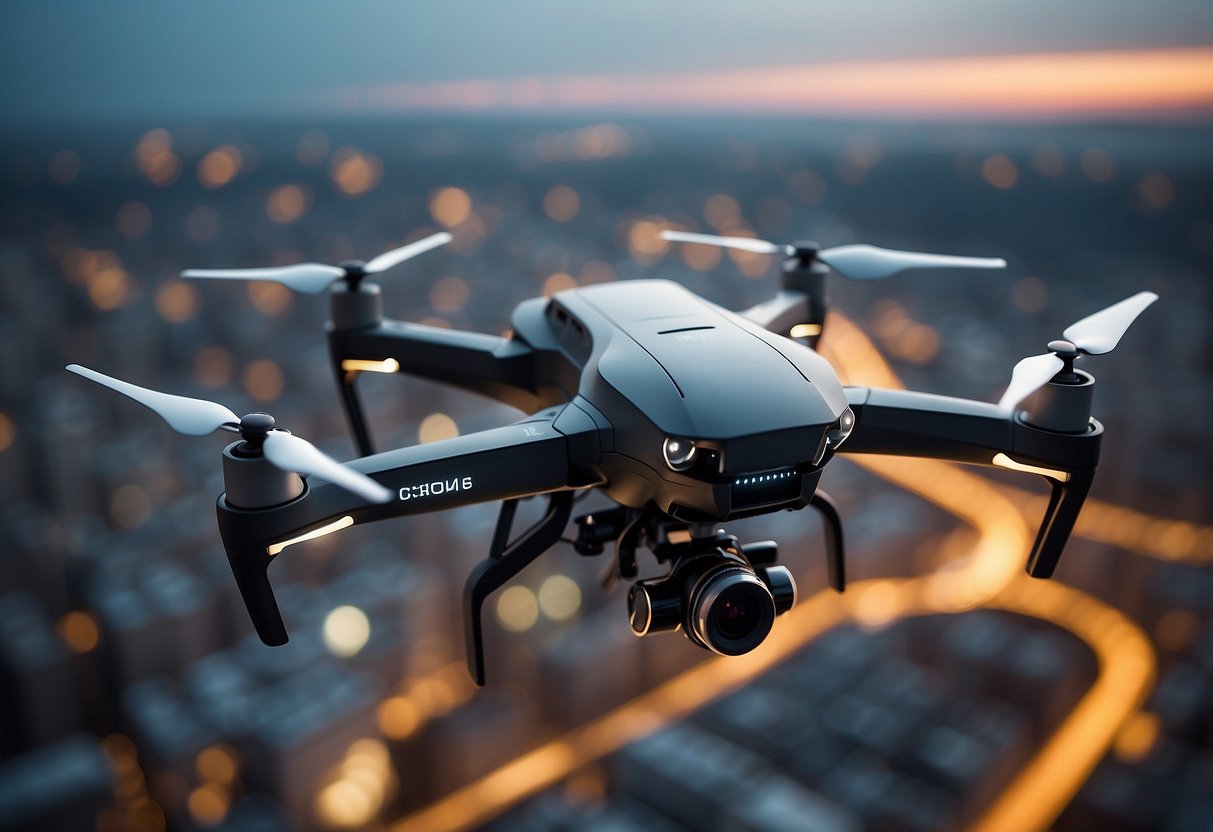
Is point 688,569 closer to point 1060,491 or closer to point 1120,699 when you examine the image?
point 1060,491

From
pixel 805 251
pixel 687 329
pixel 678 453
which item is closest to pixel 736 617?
pixel 678 453

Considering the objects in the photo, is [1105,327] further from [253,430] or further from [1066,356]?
[253,430]

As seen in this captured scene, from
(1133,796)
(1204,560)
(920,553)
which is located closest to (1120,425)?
(1204,560)

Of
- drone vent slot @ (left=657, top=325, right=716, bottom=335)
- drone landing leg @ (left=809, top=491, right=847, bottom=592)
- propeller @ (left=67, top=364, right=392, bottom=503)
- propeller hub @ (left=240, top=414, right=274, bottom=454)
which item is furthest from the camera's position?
drone landing leg @ (left=809, top=491, right=847, bottom=592)

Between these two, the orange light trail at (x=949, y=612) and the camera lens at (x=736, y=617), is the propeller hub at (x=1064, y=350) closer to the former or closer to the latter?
the camera lens at (x=736, y=617)

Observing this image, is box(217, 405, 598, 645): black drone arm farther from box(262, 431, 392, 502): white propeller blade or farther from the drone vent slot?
the drone vent slot

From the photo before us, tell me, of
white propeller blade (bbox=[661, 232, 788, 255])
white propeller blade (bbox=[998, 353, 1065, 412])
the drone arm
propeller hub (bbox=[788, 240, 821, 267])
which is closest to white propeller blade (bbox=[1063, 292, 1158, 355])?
white propeller blade (bbox=[998, 353, 1065, 412])

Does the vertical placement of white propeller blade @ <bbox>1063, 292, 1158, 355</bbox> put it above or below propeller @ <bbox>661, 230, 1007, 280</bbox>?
below
